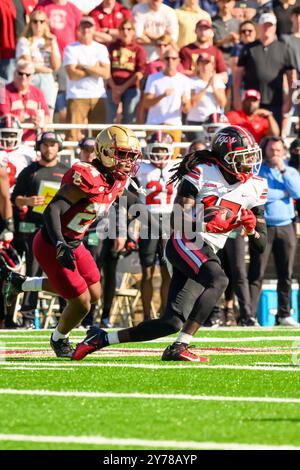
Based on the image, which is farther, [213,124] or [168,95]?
[168,95]

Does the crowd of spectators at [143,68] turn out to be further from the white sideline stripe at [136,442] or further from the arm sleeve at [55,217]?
the white sideline stripe at [136,442]

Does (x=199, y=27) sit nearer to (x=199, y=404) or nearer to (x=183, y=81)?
(x=183, y=81)

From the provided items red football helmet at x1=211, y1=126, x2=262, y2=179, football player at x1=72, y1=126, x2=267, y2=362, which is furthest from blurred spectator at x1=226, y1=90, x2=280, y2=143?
red football helmet at x1=211, y1=126, x2=262, y2=179

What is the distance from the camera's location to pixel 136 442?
4.47 meters

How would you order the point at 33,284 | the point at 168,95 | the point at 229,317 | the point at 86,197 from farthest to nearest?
the point at 168,95 < the point at 229,317 < the point at 33,284 < the point at 86,197

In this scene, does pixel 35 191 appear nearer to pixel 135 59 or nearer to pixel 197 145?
pixel 197 145

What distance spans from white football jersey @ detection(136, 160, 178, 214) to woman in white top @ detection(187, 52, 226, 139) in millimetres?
1392

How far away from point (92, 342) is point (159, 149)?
5.06 m

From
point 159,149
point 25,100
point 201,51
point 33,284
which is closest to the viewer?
point 33,284

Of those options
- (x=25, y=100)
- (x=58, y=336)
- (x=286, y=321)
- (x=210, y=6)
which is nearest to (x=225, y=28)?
(x=210, y=6)

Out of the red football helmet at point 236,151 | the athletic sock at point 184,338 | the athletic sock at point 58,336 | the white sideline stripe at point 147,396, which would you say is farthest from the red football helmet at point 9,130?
the white sideline stripe at point 147,396

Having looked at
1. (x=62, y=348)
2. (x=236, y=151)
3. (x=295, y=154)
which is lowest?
(x=62, y=348)

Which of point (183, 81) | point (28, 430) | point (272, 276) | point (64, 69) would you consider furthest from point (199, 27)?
point (28, 430)

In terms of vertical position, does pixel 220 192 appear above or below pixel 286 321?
above
